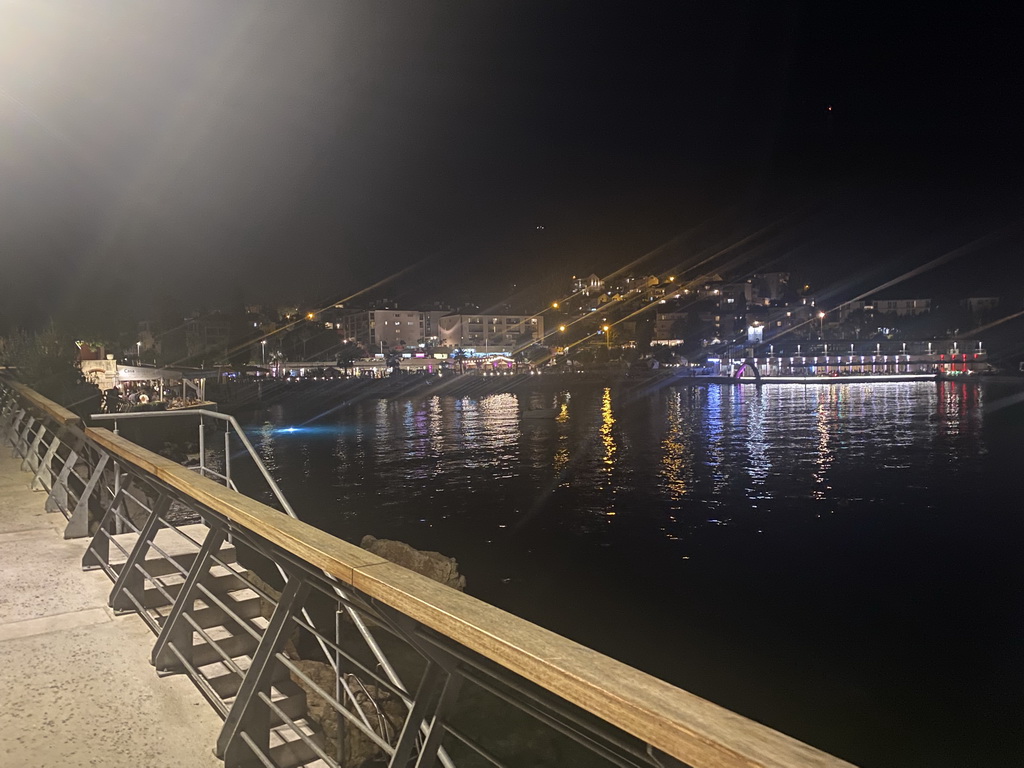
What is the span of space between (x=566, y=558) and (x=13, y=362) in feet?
136

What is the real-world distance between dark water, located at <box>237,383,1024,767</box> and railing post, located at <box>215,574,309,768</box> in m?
12.2

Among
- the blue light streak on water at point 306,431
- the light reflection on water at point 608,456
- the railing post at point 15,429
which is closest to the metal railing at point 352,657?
the railing post at point 15,429

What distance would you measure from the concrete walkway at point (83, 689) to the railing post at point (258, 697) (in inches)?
4.7

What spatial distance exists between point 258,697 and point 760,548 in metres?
23.2

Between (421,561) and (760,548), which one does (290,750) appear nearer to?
(421,561)

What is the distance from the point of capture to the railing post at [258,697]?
2662mm

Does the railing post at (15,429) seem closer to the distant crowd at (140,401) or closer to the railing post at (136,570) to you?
the railing post at (136,570)

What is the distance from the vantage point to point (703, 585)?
2048 cm

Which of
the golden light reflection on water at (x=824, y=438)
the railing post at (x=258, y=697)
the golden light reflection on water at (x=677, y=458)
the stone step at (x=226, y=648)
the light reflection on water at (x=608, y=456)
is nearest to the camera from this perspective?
the railing post at (x=258, y=697)

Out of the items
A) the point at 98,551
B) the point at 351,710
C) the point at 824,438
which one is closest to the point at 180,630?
the point at 98,551

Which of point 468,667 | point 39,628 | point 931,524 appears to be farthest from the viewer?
point 931,524

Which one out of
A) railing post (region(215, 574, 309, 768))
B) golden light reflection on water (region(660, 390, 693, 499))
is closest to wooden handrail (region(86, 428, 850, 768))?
railing post (region(215, 574, 309, 768))

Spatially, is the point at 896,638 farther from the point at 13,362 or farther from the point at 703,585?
the point at 13,362

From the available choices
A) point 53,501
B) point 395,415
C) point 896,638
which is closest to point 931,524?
point 896,638
